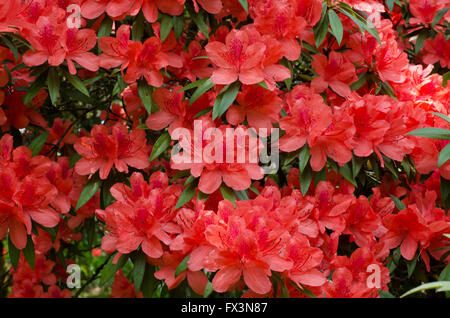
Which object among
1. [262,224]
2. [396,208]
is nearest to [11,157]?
[262,224]

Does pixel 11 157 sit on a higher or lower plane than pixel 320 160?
lower

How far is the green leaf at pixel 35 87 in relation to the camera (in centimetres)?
166

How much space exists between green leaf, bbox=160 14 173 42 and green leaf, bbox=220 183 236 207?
1.77 ft

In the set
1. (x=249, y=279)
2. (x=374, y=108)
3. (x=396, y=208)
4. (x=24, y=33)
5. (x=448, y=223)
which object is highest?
(x=24, y=33)

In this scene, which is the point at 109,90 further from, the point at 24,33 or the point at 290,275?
the point at 290,275

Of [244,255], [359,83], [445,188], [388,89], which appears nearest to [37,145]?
[244,255]

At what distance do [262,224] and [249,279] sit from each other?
5.8 inches

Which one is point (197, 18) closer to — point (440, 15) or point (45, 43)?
point (45, 43)

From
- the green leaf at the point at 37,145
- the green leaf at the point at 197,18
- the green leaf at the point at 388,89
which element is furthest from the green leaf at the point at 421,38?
the green leaf at the point at 37,145

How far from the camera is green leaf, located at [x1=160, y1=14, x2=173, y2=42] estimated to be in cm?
161

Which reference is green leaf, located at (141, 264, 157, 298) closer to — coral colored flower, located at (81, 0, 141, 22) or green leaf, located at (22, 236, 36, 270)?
green leaf, located at (22, 236, 36, 270)

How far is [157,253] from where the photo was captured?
147 cm

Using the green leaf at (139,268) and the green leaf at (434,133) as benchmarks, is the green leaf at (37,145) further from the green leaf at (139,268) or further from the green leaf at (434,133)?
the green leaf at (434,133)

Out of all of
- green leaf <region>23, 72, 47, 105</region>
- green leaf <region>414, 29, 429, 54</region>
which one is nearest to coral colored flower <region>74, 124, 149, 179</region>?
green leaf <region>23, 72, 47, 105</region>
